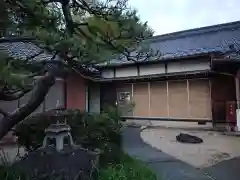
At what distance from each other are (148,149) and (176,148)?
2.23ft

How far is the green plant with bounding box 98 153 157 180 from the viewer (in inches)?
139

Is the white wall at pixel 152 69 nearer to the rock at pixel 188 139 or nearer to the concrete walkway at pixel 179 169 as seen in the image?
the rock at pixel 188 139

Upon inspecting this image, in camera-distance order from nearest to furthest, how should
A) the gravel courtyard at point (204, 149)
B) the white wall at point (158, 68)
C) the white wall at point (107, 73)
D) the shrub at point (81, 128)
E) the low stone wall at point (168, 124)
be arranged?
the shrub at point (81, 128), the gravel courtyard at point (204, 149), the low stone wall at point (168, 124), the white wall at point (158, 68), the white wall at point (107, 73)

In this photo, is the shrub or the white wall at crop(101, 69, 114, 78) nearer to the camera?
the shrub

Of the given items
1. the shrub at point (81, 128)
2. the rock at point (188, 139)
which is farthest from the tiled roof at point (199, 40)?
the shrub at point (81, 128)

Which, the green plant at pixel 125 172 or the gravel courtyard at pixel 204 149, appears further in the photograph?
the gravel courtyard at pixel 204 149

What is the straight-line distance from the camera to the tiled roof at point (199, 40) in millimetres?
12609

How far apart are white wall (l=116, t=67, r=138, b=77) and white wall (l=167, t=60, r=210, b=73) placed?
166cm

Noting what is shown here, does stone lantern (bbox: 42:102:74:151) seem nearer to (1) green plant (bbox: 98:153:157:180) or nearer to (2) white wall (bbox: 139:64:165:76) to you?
(1) green plant (bbox: 98:153:157:180)

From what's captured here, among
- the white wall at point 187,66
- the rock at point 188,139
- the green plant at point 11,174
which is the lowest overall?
the rock at point 188,139

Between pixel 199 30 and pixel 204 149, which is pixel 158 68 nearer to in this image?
pixel 199 30

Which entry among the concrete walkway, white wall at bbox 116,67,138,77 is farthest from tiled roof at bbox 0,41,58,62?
white wall at bbox 116,67,138,77

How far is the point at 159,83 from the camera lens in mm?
11875

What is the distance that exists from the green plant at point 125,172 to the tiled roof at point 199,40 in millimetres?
8613
